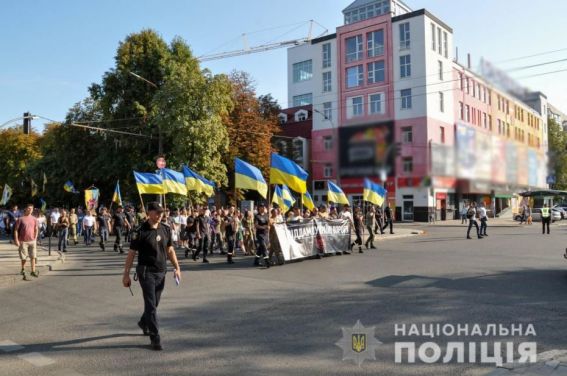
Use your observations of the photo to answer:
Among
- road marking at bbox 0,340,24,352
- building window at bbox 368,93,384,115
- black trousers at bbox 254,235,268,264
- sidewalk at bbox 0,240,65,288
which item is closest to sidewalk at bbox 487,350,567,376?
building window at bbox 368,93,384,115

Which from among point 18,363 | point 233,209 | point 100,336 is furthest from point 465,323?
point 233,209

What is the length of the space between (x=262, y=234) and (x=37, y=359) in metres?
9.38

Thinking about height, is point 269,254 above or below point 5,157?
below

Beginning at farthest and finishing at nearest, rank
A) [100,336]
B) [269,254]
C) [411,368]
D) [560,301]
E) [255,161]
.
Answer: [255,161], [269,254], [560,301], [100,336], [411,368]

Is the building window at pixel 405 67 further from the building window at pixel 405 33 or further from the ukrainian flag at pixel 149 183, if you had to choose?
the ukrainian flag at pixel 149 183

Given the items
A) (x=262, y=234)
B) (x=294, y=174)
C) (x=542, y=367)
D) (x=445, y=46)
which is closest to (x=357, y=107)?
(x=445, y=46)

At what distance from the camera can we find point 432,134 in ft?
7.09

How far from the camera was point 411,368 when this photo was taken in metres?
5.55

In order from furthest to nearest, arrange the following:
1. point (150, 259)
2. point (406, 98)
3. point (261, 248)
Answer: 1. point (261, 248)
2. point (150, 259)
3. point (406, 98)

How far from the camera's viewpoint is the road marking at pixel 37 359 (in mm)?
5863

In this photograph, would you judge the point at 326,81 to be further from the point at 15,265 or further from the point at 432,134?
the point at 15,265

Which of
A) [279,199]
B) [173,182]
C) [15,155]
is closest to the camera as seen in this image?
[279,199]

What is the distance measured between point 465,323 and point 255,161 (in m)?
33.1

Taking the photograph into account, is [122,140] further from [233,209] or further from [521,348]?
[521,348]
